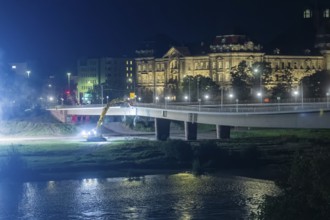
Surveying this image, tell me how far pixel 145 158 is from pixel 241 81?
217 ft

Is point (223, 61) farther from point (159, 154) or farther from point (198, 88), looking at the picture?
point (159, 154)

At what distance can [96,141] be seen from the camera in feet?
298

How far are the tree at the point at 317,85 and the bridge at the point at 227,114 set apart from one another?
32.5 m

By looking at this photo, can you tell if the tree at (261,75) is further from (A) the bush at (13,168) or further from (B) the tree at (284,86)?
(A) the bush at (13,168)

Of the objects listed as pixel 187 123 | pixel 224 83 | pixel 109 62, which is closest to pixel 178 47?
pixel 224 83

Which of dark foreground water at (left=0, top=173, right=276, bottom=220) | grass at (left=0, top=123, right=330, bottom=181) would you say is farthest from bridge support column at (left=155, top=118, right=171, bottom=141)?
dark foreground water at (left=0, top=173, right=276, bottom=220)

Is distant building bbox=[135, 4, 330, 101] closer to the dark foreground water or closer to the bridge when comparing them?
the bridge

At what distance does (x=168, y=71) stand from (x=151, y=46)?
50.5ft

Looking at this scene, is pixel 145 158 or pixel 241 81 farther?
pixel 241 81

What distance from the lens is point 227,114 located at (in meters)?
72.8

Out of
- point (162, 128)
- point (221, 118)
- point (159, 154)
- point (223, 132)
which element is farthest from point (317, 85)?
point (159, 154)

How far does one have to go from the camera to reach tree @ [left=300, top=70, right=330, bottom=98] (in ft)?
398

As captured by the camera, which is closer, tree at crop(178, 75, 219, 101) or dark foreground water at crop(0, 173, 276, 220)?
dark foreground water at crop(0, 173, 276, 220)

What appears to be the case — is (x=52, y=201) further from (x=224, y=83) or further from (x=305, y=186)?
(x=224, y=83)
